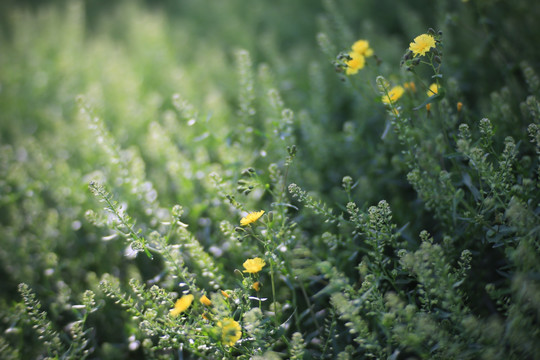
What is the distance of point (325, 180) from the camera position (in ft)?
6.89

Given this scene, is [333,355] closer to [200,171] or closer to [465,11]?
[200,171]

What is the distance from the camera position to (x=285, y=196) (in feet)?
5.31

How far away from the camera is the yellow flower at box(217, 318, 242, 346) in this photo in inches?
45.5

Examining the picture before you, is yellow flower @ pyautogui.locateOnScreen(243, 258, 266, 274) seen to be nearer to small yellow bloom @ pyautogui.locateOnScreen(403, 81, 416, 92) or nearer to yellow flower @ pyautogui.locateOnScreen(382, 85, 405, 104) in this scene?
yellow flower @ pyautogui.locateOnScreen(382, 85, 405, 104)

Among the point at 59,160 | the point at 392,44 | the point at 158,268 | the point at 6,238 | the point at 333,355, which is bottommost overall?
the point at 333,355

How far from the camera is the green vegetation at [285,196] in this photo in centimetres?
124

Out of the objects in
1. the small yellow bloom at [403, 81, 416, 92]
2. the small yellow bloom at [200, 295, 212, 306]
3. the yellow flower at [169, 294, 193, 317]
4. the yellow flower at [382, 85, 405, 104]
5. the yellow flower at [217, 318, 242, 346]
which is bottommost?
the yellow flower at [217, 318, 242, 346]

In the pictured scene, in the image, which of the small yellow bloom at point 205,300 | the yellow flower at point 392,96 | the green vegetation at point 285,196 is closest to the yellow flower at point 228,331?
the green vegetation at point 285,196

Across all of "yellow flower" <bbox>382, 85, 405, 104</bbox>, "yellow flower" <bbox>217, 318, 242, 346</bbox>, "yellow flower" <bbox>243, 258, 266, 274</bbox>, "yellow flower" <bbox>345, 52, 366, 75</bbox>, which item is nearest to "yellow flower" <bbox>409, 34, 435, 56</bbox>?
"yellow flower" <bbox>382, 85, 405, 104</bbox>

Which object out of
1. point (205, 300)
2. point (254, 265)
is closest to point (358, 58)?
point (254, 265)

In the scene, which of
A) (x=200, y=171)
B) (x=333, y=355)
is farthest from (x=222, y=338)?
(x=200, y=171)

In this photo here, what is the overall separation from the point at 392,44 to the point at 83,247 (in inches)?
92.8

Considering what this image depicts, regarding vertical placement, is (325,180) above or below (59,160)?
below

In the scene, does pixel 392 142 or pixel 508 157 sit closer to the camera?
pixel 508 157
